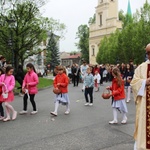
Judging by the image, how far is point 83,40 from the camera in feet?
304

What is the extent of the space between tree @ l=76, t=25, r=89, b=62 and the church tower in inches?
142

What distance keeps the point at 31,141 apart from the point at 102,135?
1.65m

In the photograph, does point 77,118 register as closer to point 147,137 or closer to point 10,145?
point 10,145

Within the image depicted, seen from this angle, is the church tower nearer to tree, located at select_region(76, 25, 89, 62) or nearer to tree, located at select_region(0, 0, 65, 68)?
tree, located at select_region(76, 25, 89, 62)

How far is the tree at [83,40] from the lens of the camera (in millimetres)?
91375

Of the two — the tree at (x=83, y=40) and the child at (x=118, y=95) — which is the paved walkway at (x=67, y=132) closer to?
the child at (x=118, y=95)

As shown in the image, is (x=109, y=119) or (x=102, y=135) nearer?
(x=102, y=135)

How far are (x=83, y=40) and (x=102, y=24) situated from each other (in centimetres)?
964

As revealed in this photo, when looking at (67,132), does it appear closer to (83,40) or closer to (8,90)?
(8,90)

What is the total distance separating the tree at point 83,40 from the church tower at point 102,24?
11.9ft

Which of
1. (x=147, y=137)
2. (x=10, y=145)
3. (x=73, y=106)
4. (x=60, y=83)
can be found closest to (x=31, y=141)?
(x=10, y=145)

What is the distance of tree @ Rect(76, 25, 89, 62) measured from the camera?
9138cm

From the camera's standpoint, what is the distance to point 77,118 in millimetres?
9375

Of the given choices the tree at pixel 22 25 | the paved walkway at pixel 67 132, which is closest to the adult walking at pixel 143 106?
the paved walkway at pixel 67 132
